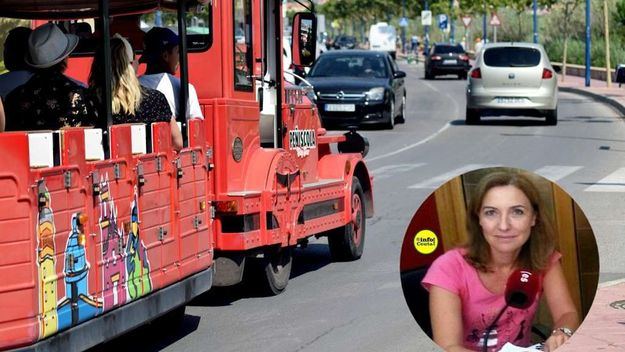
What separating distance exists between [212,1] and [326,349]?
2591 mm

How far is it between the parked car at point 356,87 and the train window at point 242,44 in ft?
59.8

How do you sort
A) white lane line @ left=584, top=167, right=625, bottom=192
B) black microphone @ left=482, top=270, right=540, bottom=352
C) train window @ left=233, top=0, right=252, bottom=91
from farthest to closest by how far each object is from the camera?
white lane line @ left=584, top=167, right=625, bottom=192, train window @ left=233, top=0, right=252, bottom=91, black microphone @ left=482, top=270, right=540, bottom=352

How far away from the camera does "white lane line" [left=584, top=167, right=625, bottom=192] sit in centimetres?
1727

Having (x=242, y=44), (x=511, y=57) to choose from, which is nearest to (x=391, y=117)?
(x=511, y=57)

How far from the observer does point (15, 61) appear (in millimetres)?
7113

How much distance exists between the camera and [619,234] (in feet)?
43.0

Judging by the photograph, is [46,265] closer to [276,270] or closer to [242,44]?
[242,44]

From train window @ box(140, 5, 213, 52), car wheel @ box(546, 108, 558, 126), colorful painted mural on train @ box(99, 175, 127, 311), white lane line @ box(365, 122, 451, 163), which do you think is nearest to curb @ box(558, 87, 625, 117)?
car wheel @ box(546, 108, 558, 126)

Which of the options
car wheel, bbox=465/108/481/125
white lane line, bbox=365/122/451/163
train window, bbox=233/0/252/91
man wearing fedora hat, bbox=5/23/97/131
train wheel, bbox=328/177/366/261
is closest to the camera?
man wearing fedora hat, bbox=5/23/97/131

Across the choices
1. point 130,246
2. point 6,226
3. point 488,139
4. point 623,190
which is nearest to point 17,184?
point 6,226

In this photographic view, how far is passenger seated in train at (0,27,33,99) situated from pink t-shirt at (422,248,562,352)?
13.9 feet

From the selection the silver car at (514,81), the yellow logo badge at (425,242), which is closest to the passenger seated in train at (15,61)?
the yellow logo badge at (425,242)

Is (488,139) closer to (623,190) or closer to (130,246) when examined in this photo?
(623,190)

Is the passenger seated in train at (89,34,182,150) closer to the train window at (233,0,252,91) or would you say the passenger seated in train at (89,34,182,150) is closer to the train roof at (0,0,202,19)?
the train roof at (0,0,202,19)
